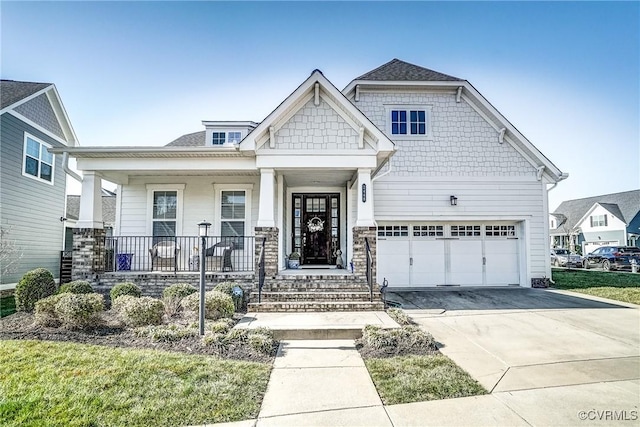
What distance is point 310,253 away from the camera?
11812 mm

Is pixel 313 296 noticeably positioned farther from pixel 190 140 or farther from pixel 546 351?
pixel 190 140

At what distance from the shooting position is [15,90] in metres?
12.7

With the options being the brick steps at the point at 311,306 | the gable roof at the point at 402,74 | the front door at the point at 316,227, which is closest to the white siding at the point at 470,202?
the front door at the point at 316,227

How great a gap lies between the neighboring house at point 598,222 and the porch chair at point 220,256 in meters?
35.3

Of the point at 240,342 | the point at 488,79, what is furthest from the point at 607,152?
the point at 240,342

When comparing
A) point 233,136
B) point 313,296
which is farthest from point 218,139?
point 313,296

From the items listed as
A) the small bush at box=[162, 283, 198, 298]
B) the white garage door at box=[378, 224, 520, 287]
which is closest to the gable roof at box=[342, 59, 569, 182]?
the white garage door at box=[378, 224, 520, 287]

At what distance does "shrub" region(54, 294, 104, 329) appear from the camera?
6086 mm

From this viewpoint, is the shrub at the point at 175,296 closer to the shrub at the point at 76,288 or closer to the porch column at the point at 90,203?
the shrub at the point at 76,288

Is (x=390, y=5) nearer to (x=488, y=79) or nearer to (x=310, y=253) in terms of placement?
(x=488, y=79)

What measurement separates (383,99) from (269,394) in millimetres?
11011

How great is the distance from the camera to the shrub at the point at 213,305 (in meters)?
6.97

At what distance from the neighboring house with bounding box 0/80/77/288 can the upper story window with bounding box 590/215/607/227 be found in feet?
134

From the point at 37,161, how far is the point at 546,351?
54.1ft
